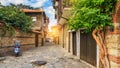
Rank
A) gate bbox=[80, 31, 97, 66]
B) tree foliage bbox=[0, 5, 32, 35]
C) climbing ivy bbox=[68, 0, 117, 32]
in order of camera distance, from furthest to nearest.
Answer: tree foliage bbox=[0, 5, 32, 35], gate bbox=[80, 31, 97, 66], climbing ivy bbox=[68, 0, 117, 32]

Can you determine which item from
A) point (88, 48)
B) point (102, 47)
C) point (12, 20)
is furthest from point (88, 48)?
point (12, 20)

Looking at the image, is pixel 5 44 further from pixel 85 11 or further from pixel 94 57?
pixel 85 11

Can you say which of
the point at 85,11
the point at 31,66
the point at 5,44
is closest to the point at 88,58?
the point at 31,66

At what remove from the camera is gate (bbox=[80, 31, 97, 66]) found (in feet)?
32.8

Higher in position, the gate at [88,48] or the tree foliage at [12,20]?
the tree foliage at [12,20]

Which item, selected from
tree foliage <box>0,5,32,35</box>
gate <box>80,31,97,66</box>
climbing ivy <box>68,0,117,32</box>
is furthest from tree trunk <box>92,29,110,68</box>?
tree foliage <box>0,5,32,35</box>

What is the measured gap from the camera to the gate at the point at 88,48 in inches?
394

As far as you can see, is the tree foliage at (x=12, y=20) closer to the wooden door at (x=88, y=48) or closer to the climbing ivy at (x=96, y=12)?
the wooden door at (x=88, y=48)

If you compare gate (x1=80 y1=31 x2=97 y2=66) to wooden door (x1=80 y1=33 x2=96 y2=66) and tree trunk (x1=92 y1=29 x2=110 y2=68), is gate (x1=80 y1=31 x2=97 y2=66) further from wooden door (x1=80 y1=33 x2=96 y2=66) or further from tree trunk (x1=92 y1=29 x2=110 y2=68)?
tree trunk (x1=92 y1=29 x2=110 y2=68)

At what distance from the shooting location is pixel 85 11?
7184 millimetres

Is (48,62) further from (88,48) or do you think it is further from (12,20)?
(12,20)

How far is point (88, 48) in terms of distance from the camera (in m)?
11.0

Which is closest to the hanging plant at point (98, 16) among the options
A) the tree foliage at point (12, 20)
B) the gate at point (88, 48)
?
the gate at point (88, 48)

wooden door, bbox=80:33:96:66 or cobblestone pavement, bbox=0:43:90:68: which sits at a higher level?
wooden door, bbox=80:33:96:66
